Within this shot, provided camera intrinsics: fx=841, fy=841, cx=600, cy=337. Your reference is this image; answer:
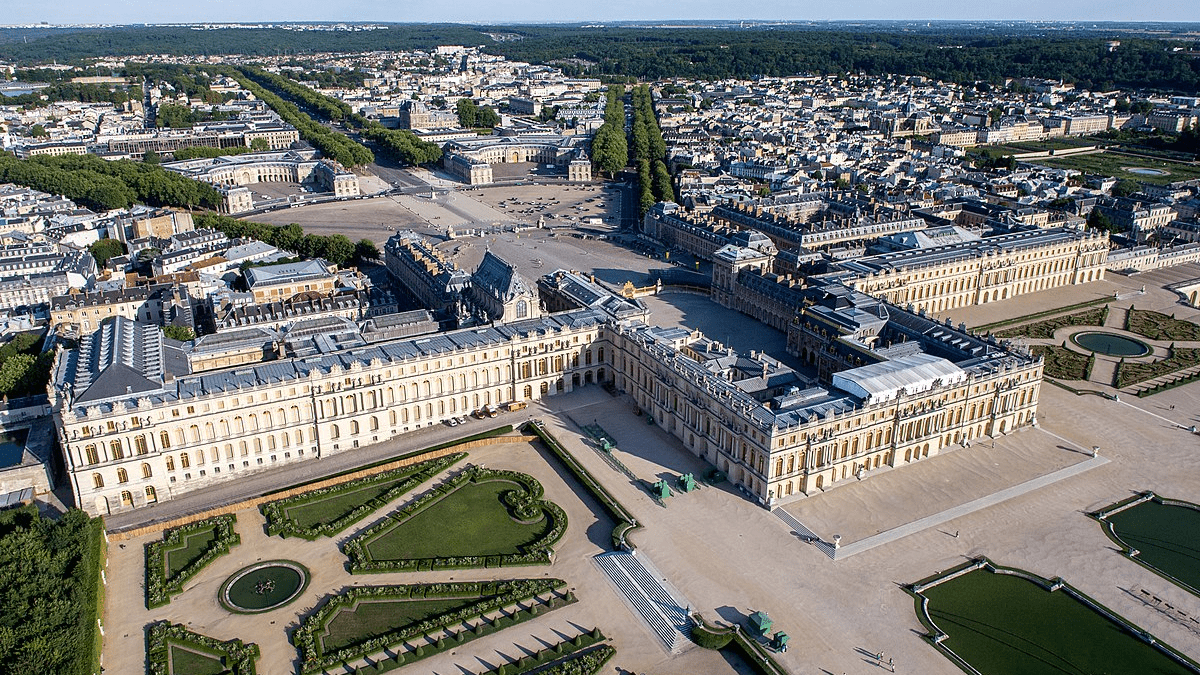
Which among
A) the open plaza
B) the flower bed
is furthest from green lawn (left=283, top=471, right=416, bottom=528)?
the flower bed

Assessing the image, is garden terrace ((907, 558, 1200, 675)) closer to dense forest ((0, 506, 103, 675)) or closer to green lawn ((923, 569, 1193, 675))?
green lawn ((923, 569, 1193, 675))

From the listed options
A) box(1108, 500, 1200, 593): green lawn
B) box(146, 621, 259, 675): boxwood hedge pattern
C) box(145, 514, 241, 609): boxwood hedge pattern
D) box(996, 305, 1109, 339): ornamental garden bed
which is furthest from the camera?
box(996, 305, 1109, 339): ornamental garden bed

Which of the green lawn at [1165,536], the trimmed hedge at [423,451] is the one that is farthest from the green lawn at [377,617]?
the green lawn at [1165,536]

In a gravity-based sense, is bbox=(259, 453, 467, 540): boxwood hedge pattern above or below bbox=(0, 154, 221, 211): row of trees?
below

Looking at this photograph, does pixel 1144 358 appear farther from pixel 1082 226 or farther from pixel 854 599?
pixel 854 599

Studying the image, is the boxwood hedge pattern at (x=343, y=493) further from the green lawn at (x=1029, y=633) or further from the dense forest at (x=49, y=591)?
the green lawn at (x=1029, y=633)

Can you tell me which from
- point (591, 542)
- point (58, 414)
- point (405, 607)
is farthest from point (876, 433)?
point (58, 414)
